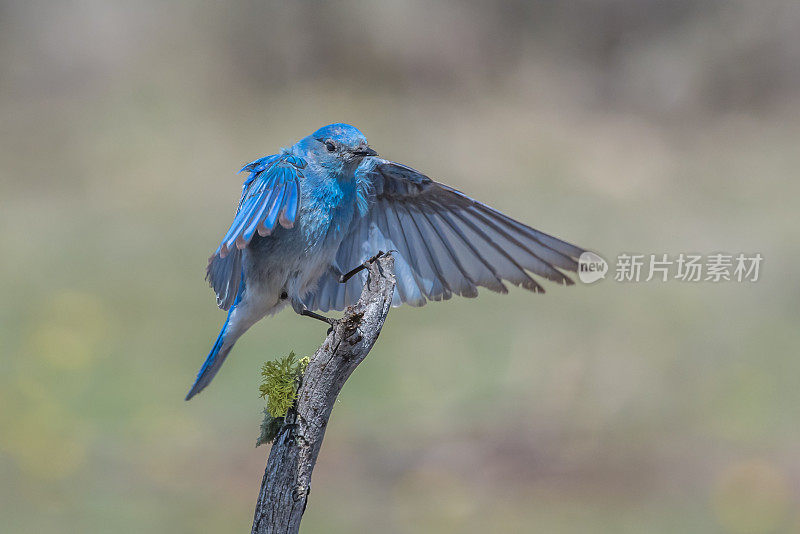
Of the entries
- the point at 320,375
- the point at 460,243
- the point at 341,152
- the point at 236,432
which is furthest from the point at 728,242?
the point at 320,375

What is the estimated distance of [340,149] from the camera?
362cm

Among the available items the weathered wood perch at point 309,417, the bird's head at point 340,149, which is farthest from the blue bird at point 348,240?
the weathered wood perch at point 309,417

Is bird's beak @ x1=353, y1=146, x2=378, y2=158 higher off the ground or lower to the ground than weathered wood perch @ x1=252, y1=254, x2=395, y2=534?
higher

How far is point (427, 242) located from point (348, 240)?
0.35 metres

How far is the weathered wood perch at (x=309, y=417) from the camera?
2953 millimetres

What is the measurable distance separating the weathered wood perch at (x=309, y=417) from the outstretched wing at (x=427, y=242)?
89 centimetres

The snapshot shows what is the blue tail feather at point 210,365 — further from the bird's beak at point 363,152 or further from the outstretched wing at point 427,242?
the bird's beak at point 363,152

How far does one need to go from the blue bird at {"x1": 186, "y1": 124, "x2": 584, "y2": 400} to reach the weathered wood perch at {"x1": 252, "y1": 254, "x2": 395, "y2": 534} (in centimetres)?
47

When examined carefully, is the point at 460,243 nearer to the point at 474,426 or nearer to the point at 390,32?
the point at 474,426

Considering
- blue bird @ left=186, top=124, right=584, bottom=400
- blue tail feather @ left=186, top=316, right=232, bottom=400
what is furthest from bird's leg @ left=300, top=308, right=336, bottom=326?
blue tail feather @ left=186, top=316, right=232, bottom=400

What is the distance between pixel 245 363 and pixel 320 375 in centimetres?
432

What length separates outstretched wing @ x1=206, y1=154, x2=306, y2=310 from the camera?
10.1ft

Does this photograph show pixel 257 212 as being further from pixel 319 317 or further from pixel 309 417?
pixel 309 417

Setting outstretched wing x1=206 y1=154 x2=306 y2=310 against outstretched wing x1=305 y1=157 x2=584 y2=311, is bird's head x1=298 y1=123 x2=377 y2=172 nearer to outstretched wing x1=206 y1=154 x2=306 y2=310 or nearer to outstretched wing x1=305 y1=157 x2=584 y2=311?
outstretched wing x1=206 y1=154 x2=306 y2=310
